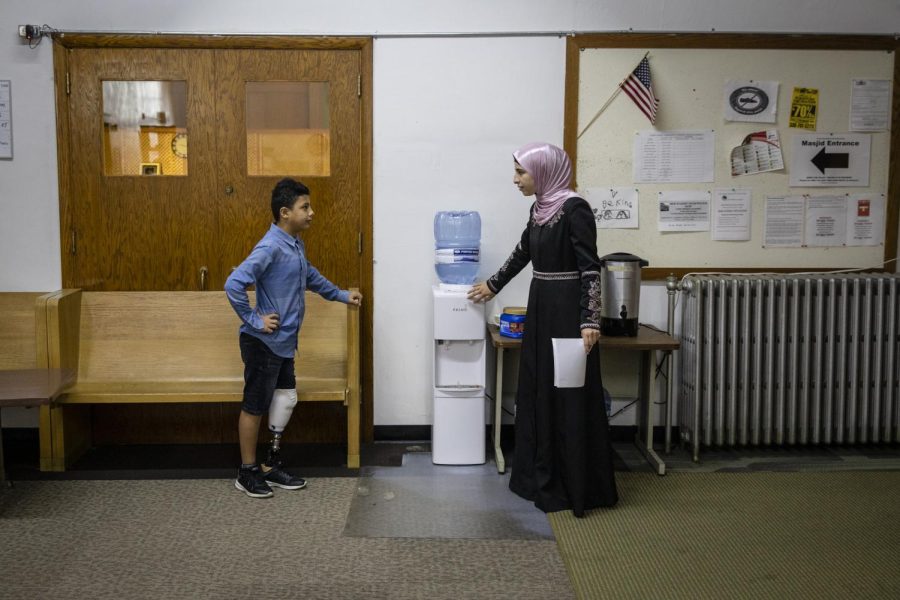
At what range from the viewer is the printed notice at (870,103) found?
407 cm

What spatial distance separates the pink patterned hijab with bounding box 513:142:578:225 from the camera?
3.17m

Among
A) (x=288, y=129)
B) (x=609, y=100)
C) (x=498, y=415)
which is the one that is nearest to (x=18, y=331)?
(x=288, y=129)

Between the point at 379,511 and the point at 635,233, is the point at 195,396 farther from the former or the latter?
the point at 635,233

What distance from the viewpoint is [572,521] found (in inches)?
124

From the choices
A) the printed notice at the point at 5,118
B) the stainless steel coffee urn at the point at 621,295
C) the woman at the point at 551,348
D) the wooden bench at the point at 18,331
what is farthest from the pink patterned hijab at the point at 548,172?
the printed notice at the point at 5,118

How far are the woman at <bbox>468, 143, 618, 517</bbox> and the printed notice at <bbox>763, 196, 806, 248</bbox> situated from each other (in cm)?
154

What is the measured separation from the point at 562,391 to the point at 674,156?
1635 mm

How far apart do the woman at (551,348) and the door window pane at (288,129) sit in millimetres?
1313

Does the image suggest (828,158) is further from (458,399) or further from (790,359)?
(458,399)

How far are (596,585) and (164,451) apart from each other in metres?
2.52

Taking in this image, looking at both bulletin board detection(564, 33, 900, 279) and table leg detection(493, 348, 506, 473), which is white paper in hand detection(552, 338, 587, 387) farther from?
bulletin board detection(564, 33, 900, 279)

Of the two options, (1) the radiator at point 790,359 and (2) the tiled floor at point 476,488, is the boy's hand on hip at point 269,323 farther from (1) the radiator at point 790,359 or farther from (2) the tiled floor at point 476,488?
(1) the radiator at point 790,359

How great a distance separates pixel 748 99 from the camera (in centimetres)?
405

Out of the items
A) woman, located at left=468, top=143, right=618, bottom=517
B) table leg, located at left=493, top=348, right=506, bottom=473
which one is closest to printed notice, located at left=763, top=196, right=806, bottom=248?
woman, located at left=468, top=143, right=618, bottom=517
